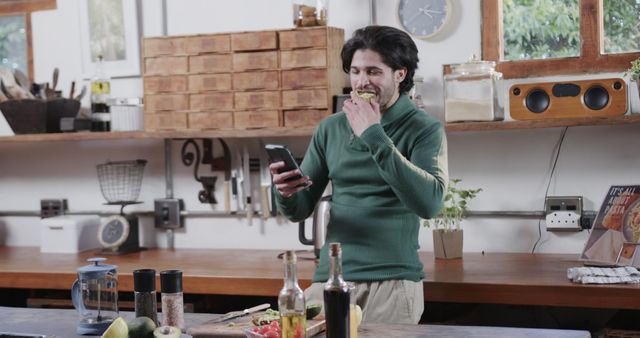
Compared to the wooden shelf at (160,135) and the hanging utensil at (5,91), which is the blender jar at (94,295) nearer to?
the wooden shelf at (160,135)

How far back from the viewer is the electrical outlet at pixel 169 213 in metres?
4.03

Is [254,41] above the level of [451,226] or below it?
above

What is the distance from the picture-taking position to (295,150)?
3883 millimetres

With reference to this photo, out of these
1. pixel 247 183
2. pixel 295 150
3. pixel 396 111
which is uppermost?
pixel 396 111

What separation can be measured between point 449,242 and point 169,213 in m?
1.36

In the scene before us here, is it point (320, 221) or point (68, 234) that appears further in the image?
point (68, 234)

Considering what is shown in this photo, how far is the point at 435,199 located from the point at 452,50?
125 cm

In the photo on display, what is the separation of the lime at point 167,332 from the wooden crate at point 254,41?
1870mm

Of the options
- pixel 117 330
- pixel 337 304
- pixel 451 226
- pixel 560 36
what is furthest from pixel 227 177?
pixel 337 304

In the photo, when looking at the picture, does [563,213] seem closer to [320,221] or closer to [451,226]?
[451,226]

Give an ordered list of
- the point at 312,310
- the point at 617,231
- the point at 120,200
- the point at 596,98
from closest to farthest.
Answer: the point at 312,310, the point at 617,231, the point at 596,98, the point at 120,200

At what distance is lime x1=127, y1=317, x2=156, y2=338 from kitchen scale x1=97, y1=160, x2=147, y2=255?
2.07 metres

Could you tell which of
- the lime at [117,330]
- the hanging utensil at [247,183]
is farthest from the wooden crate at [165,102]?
the lime at [117,330]

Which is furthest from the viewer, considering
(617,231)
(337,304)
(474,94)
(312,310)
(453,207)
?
(453,207)
